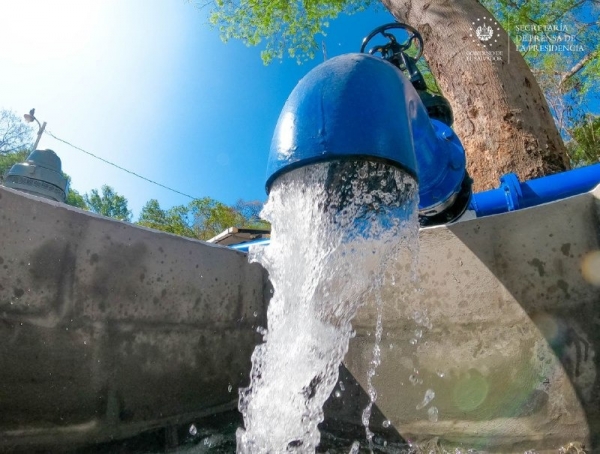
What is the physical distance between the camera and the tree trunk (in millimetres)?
2992

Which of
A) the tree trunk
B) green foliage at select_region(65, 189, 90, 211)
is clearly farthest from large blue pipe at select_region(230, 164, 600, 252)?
green foliage at select_region(65, 189, 90, 211)

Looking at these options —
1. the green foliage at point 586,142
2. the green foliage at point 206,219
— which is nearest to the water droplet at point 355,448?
the green foliage at point 586,142

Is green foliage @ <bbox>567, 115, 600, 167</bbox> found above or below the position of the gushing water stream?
above

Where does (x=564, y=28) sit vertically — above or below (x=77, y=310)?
above

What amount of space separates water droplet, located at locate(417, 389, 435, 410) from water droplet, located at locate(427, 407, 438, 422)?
2 cm

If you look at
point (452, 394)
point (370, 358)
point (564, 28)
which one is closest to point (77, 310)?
point (370, 358)

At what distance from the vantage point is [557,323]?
1428 mm

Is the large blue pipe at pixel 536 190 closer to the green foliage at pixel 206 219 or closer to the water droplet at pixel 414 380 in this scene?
the water droplet at pixel 414 380

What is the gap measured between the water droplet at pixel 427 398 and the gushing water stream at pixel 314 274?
0.23 metres

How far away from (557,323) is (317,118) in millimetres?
1134

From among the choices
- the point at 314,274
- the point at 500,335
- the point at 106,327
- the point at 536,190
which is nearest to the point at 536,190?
the point at 536,190

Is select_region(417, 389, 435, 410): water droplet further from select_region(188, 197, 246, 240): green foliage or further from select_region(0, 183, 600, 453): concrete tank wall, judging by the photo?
select_region(188, 197, 246, 240): green foliage

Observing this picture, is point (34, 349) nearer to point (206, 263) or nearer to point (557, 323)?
point (206, 263)

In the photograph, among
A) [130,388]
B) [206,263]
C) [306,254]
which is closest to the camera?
[306,254]
